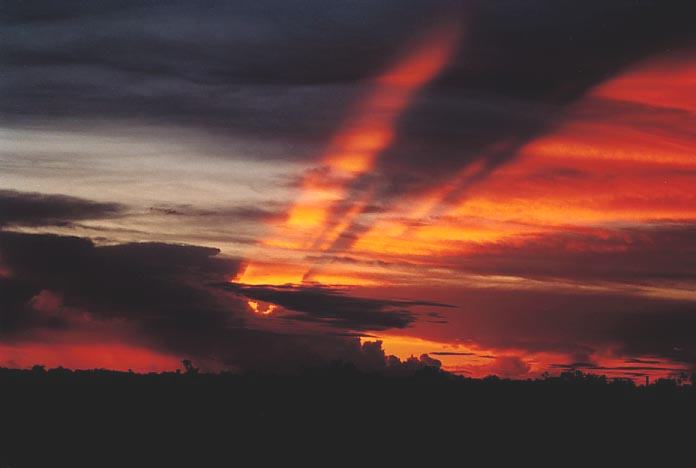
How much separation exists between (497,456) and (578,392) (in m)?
19.2

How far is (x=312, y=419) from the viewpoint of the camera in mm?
70062

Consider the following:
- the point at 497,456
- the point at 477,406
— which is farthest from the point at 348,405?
the point at 497,456

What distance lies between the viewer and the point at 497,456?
64.1 meters

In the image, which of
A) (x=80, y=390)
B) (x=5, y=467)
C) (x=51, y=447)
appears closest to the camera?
(x=5, y=467)

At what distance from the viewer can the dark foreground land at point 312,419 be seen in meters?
63.1

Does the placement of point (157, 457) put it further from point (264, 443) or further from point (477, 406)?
point (477, 406)

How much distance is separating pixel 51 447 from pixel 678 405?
39.6 m

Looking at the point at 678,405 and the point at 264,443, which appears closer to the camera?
the point at 264,443

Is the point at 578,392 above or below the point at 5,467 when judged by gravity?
above

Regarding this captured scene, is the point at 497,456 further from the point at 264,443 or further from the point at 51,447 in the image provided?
the point at 51,447

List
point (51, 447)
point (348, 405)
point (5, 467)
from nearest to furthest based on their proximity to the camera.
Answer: point (5, 467) < point (51, 447) < point (348, 405)

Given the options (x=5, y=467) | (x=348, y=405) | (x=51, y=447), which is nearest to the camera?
(x=5, y=467)

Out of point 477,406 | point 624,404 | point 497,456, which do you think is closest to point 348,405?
point 477,406

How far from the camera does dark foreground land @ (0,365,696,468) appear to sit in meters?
63.1
